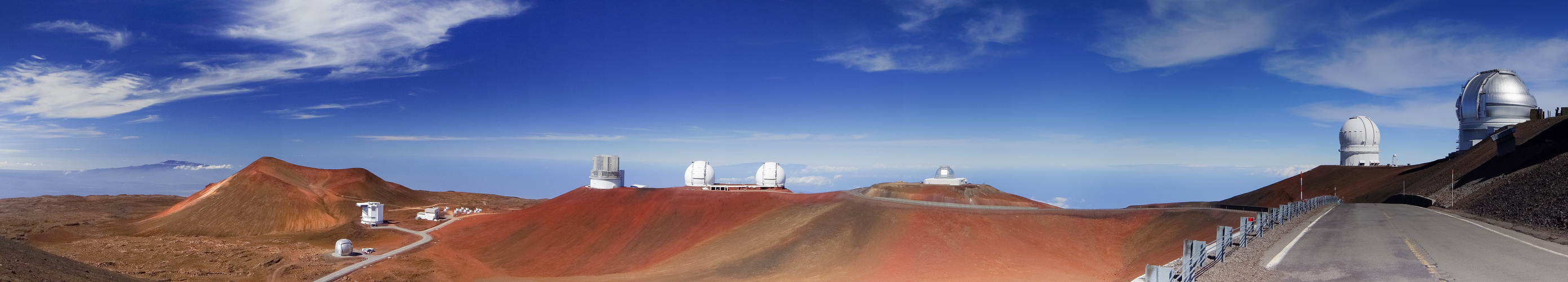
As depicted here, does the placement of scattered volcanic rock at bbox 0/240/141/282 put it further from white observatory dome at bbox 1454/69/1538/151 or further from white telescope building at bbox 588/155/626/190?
white observatory dome at bbox 1454/69/1538/151

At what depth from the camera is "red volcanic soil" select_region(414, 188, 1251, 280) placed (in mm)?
32094

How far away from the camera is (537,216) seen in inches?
2427

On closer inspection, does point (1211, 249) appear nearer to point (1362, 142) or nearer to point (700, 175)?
point (700, 175)

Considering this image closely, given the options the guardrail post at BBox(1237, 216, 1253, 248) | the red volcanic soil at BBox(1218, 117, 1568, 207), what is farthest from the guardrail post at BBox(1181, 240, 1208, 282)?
the red volcanic soil at BBox(1218, 117, 1568, 207)

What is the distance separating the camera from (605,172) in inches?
2842

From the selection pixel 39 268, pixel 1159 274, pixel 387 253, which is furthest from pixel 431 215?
pixel 1159 274

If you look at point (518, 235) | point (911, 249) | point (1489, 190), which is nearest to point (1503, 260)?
point (911, 249)

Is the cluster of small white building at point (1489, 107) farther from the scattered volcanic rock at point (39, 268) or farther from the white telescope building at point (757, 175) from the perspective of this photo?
the scattered volcanic rock at point (39, 268)

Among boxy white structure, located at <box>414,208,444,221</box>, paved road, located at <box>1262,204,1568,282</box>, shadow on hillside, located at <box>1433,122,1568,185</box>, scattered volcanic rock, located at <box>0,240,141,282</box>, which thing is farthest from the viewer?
boxy white structure, located at <box>414,208,444,221</box>

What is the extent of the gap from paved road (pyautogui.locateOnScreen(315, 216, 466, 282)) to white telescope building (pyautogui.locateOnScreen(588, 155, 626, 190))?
1401 cm

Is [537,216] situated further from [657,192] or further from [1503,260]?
[1503,260]

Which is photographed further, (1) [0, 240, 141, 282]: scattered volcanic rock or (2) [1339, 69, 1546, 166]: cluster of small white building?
(2) [1339, 69, 1546, 166]: cluster of small white building

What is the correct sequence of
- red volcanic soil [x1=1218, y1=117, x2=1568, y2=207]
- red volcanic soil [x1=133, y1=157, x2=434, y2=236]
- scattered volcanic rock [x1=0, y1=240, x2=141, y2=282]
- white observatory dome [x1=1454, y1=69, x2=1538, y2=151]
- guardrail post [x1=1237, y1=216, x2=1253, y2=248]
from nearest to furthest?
scattered volcanic rock [x1=0, y1=240, x2=141, y2=282] → guardrail post [x1=1237, y1=216, x2=1253, y2=248] → red volcanic soil [x1=1218, y1=117, x2=1568, y2=207] → red volcanic soil [x1=133, y1=157, x2=434, y2=236] → white observatory dome [x1=1454, y1=69, x2=1538, y2=151]

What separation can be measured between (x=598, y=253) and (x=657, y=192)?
40.2 ft
